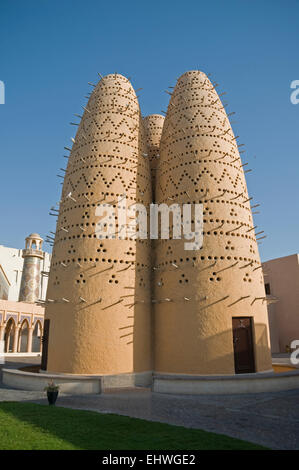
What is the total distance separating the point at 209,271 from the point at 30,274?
29351mm

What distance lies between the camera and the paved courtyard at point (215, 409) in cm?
657

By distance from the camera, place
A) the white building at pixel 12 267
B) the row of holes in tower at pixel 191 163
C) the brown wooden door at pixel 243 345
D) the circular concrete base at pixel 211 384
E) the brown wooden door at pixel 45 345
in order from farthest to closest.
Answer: the white building at pixel 12 267 → the row of holes in tower at pixel 191 163 → the brown wooden door at pixel 45 345 → the brown wooden door at pixel 243 345 → the circular concrete base at pixel 211 384

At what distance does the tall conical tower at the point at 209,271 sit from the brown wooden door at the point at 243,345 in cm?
3

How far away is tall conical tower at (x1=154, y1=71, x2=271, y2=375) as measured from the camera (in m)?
12.8

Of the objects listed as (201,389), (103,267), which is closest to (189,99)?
(103,267)

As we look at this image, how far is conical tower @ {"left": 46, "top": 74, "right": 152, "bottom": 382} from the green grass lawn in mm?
4987

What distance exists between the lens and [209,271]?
1334 centimetres

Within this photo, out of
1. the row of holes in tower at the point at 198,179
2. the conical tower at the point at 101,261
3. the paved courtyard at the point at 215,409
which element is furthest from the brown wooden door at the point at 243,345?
the row of holes in tower at the point at 198,179

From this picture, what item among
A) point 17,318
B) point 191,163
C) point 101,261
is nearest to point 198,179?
point 191,163

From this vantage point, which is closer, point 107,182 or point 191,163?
point 107,182

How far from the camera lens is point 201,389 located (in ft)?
36.8

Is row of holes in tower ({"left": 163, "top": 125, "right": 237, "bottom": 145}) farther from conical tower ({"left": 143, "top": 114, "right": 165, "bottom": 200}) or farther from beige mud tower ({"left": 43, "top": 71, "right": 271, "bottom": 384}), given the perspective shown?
conical tower ({"left": 143, "top": 114, "right": 165, "bottom": 200})

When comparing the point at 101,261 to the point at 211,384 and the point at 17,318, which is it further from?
the point at 17,318

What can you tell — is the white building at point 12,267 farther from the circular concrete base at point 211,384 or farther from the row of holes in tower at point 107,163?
the circular concrete base at point 211,384
